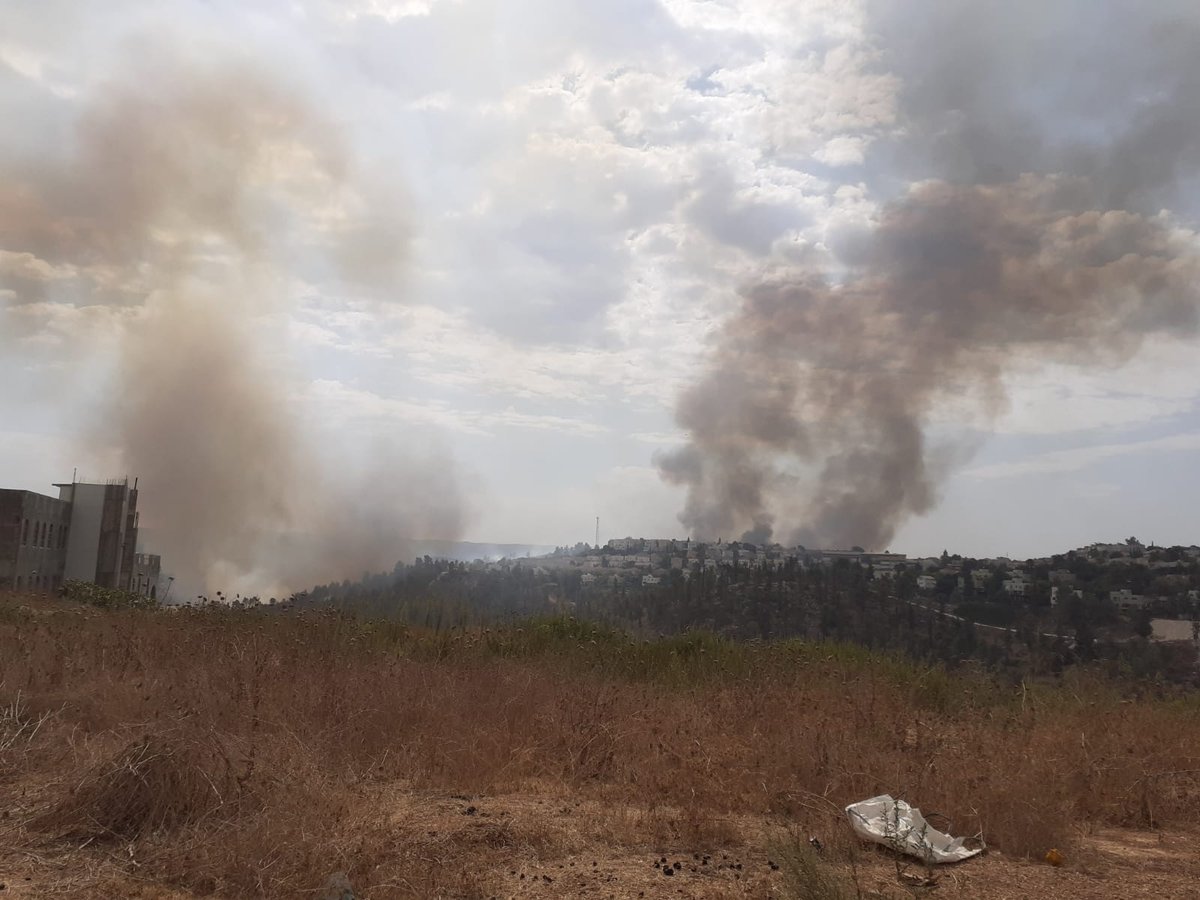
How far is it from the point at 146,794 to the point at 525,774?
2643 millimetres

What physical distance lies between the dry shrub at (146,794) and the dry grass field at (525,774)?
1cm

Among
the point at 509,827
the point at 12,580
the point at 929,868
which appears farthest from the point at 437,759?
the point at 12,580

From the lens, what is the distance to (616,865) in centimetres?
446

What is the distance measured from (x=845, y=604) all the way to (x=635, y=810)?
22207 millimetres

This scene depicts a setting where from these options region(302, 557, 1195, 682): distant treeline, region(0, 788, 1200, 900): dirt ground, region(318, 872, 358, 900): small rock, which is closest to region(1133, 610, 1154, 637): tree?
region(302, 557, 1195, 682): distant treeline

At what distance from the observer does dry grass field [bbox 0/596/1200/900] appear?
13.9 feet

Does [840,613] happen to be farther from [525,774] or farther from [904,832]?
[904,832]

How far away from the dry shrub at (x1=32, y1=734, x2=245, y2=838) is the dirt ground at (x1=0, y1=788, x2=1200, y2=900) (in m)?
0.19

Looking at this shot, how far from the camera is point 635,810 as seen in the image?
18.3 feet

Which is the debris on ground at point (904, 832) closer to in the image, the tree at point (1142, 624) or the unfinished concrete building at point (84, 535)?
the tree at point (1142, 624)

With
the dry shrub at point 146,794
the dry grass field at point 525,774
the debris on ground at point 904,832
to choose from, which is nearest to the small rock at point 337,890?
the dry grass field at point 525,774

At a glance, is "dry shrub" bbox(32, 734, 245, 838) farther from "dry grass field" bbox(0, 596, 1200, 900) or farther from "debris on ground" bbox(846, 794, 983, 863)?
"debris on ground" bbox(846, 794, 983, 863)

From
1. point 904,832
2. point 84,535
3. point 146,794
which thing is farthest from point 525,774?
point 84,535

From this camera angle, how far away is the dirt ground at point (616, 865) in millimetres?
4000
